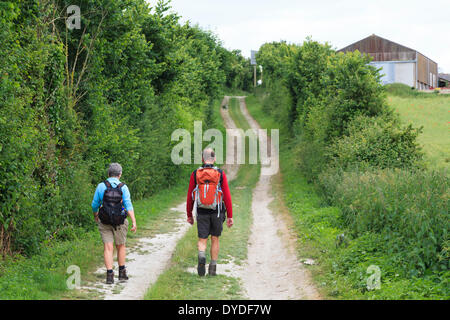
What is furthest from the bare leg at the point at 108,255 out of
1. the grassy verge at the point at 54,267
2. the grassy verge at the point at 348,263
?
the grassy verge at the point at 348,263

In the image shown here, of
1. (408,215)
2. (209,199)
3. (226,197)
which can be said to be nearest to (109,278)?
(209,199)

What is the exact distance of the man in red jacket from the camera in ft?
25.8

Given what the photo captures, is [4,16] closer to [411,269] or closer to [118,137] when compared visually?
[118,137]

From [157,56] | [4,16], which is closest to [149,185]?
[157,56]

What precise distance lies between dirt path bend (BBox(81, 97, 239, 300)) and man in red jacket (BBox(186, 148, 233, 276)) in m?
1.13

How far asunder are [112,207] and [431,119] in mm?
33299

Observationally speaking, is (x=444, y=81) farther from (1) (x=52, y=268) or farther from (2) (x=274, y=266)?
(1) (x=52, y=268)

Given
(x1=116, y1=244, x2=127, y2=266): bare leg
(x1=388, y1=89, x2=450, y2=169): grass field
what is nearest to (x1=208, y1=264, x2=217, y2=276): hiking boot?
(x1=116, y1=244, x2=127, y2=266): bare leg

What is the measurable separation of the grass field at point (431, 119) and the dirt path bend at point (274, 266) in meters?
6.72

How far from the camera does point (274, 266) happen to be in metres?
9.66

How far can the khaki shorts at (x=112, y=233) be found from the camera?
774 centimetres

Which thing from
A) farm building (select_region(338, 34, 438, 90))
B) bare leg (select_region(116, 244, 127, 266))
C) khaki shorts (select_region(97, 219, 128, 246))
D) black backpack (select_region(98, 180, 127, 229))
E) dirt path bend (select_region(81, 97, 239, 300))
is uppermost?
farm building (select_region(338, 34, 438, 90))

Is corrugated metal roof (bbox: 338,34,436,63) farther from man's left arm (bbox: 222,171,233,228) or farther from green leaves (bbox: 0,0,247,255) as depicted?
man's left arm (bbox: 222,171,233,228)

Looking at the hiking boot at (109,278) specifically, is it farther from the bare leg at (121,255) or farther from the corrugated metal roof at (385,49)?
the corrugated metal roof at (385,49)
